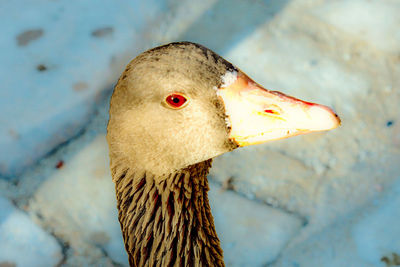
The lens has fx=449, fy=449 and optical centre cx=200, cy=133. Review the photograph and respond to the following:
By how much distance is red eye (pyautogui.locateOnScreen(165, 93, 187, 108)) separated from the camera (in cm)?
165

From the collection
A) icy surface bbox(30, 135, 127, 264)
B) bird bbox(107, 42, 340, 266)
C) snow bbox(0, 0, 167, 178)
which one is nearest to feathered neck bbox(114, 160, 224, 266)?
bird bbox(107, 42, 340, 266)

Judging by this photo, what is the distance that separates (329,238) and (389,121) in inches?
37.3

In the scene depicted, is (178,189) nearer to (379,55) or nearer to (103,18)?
(103,18)

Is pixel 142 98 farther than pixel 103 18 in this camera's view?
No

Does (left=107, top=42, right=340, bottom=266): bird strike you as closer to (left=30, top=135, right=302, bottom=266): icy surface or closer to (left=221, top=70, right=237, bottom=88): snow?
(left=221, top=70, right=237, bottom=88): snow

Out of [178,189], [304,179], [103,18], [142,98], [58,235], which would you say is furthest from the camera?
[103,18]

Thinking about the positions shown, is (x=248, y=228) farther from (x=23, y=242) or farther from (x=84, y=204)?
(x=23, y=242)

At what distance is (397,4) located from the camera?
11.5ft

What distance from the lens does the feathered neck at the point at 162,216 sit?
6.17 ft

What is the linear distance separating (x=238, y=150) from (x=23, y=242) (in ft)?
4.71

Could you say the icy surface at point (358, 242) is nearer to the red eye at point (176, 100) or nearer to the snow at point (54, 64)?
the red eye at point (176, 100)

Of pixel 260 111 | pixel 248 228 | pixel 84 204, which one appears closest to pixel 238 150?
pixel 248 228

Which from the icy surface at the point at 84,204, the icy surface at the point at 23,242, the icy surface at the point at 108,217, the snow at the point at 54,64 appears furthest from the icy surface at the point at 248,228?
the snow at the point at 54,64

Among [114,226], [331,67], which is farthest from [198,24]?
[114,226]
